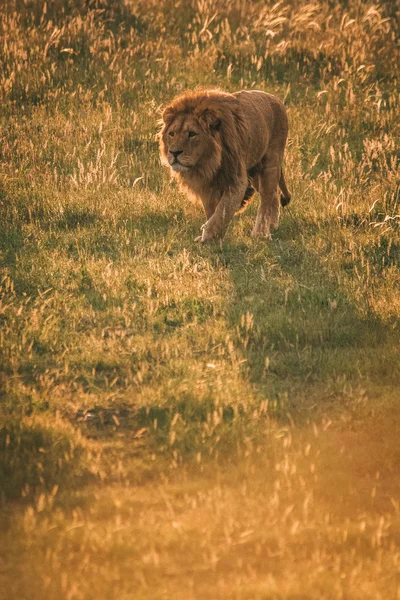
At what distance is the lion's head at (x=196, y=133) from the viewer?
7504 mm

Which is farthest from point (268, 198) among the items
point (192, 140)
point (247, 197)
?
point (192, 140)

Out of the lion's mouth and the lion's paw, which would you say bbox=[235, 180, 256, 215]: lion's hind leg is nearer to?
the lion's paw

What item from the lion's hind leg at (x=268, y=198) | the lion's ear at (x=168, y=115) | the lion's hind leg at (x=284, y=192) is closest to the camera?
the lion's ear at (x=168, y=115)

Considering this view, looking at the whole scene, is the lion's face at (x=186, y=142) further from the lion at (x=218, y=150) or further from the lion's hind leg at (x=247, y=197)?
the lion's hind leg at (x=247, y=197)

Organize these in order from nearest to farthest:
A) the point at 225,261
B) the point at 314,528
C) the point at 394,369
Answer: the point at 314,528 < the point at 394,369 < the point at 225,261

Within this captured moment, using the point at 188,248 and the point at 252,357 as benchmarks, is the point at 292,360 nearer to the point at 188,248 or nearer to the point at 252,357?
the point at 252,357

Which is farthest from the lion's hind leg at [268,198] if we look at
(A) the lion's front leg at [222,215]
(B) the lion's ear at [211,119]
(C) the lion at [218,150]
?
(B) the lion's ear at [211,119]

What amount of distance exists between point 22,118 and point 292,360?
619 centimetres

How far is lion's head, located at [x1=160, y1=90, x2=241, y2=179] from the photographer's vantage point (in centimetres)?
750

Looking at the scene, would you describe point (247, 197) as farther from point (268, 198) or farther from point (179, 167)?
point (179, 167)

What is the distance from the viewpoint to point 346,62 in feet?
41.2

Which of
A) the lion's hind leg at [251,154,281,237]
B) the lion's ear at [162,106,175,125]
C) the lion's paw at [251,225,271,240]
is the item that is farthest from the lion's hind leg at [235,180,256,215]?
the lion's ear at [162,106,175,125]

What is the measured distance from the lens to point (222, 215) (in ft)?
25.0

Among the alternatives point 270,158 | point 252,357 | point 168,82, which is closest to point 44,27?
point 168,82
